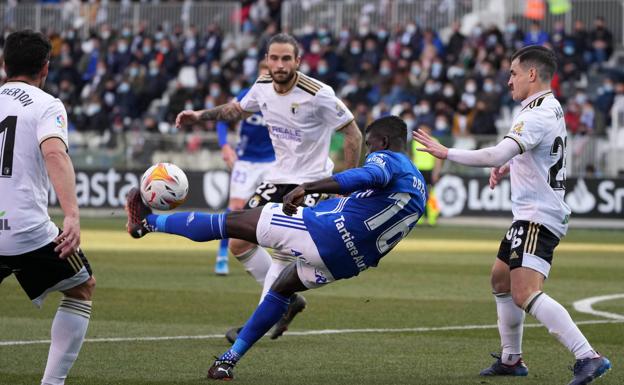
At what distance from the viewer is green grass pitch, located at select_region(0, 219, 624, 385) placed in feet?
28.5

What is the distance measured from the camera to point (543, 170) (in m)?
8.23

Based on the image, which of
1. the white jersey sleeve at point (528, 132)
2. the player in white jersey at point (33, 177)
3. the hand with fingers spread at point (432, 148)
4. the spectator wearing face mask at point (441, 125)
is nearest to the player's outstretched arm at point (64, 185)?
the player in white jersey at point (33, 177)

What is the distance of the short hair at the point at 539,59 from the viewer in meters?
8.30

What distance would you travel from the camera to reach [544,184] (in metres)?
8.23

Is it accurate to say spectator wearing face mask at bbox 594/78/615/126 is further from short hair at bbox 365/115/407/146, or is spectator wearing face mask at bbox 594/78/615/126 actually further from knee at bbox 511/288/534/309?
knee at bbox 511/288/534/309

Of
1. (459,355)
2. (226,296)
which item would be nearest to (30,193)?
(459,355)

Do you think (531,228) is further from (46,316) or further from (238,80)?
(238,80)

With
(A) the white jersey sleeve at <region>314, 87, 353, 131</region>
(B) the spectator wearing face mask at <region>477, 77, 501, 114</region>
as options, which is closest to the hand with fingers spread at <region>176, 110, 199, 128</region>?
(A) the white jersey sleeve at <region>314, 87, 353, 131</region>

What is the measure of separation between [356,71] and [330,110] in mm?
24496

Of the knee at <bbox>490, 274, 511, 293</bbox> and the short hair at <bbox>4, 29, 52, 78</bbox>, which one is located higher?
the short hair at <bbox>4, 29, 52, 78</bbox>

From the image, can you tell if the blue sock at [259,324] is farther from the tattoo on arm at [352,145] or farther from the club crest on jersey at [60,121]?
the tattoo on arm at [352,145]

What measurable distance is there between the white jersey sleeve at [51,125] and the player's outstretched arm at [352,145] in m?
3.93

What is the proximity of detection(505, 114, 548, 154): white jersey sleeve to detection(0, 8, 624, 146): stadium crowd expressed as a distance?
2080 centimetres

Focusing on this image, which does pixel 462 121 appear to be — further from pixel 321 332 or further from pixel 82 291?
pixel 82 291
